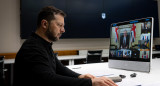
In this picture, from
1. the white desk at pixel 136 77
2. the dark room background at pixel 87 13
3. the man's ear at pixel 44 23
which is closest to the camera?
the white desk at pixel 136 77

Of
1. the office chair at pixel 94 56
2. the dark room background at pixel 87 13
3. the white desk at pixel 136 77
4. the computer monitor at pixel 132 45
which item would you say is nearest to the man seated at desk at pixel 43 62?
the white desk at pixel 136 77

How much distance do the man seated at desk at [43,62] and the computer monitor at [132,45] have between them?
60 centimetres

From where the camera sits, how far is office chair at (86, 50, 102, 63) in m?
3.98

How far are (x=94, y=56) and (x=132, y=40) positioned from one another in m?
2.53

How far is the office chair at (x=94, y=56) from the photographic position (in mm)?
3984

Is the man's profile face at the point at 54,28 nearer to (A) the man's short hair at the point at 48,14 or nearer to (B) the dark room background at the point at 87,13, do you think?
(A) the man's short hair at the point at 48,14

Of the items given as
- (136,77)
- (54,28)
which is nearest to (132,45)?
(136,77)

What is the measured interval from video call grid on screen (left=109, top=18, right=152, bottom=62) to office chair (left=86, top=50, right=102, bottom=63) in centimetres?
231

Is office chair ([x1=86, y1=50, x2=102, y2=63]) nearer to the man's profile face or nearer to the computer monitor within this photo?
the computer monitor

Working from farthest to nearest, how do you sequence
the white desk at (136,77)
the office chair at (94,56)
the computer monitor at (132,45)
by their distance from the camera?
1. the office chair at (94,56)
2. the computer monitor at (132,45)
3. the white desk at (136,77)

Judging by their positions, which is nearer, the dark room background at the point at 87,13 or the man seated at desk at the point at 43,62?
the man seated at desk at the point at 43,62

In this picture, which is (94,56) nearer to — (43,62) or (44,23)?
(44,23)

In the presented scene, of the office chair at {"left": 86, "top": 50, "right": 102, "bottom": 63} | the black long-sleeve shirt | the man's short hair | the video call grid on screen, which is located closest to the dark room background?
the office chair at {"left": 86, "top": 50, "right": 102, "bottom": 63}

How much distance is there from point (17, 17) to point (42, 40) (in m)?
3.46
